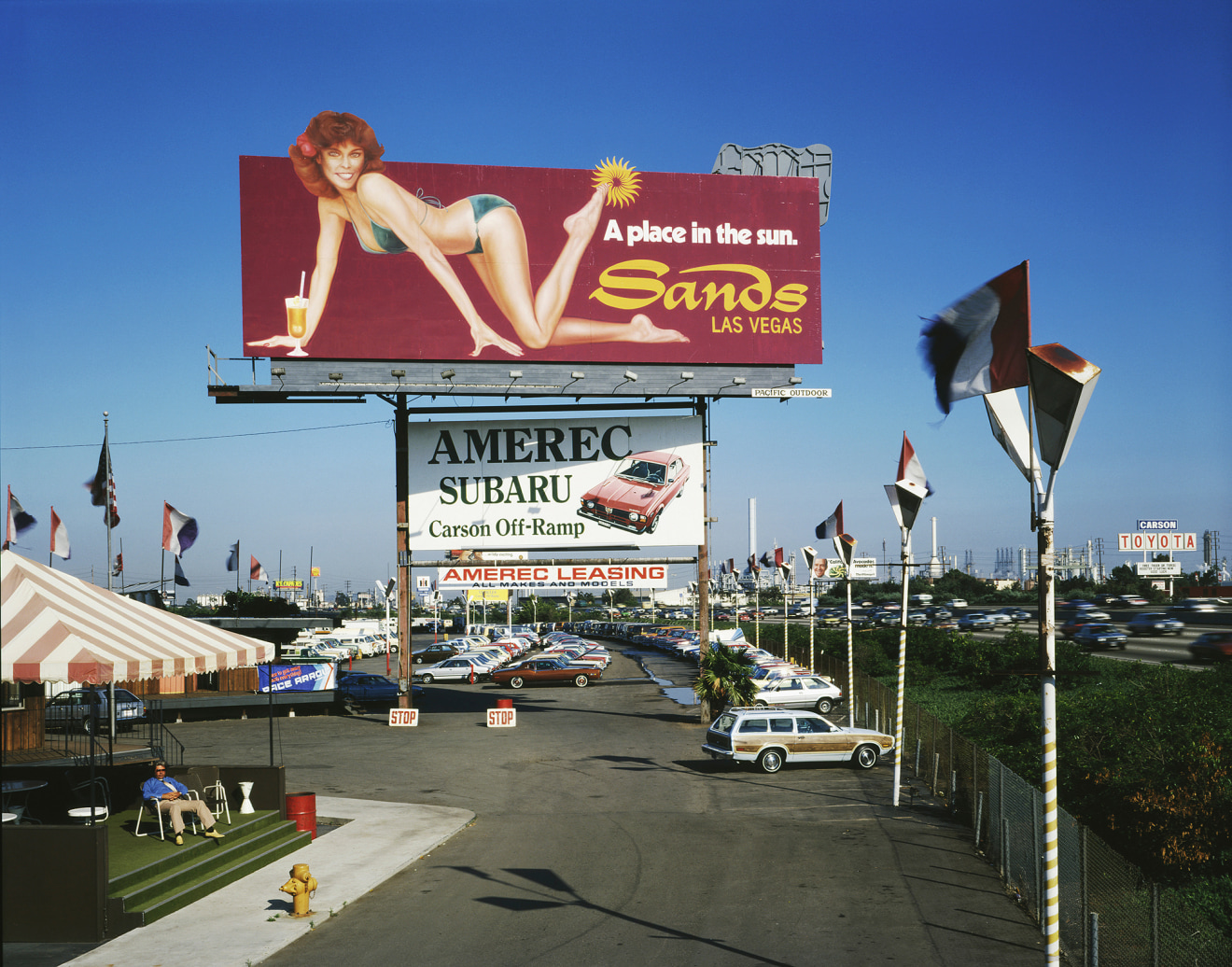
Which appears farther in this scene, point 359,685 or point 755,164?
point 359,685

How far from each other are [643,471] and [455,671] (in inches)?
835

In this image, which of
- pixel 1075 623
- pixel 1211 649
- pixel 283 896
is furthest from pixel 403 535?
pixel 1075 623

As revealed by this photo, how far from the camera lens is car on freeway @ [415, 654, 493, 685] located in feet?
168

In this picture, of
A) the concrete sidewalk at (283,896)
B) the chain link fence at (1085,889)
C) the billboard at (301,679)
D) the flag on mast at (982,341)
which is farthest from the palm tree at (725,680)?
→ the flag on mast at (982,341)

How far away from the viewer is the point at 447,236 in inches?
1305

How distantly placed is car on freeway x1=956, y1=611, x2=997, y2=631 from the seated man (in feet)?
243

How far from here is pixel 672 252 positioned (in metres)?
33.9

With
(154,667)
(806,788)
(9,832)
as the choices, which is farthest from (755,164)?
(9,832)

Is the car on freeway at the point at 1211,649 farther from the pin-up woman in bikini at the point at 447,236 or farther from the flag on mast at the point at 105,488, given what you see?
the flag on mast at the point at 105,488

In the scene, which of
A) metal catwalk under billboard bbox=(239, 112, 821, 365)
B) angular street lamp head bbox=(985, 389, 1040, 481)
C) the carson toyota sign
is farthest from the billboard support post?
the carson toyota sign

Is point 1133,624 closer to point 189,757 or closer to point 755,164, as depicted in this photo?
→ point 755,164

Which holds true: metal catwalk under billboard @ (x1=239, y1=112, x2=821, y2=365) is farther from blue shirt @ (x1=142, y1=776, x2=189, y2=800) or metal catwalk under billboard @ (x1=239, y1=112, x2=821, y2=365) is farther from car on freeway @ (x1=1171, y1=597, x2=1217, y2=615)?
car on freeway @ (x1=1171, y1=597, x2=1217, y2=615)

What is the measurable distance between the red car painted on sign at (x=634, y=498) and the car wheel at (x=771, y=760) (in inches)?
458

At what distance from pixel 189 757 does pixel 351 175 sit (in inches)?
723
